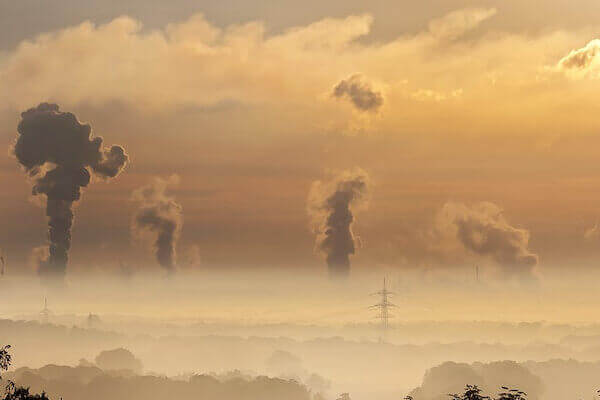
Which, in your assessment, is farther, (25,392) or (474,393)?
(474,393)

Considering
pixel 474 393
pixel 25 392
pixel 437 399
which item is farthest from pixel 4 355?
pixel 437 399

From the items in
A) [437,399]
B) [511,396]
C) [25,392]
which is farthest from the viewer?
[437,399]

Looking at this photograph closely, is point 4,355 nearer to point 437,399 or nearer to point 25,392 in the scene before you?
point 25,392

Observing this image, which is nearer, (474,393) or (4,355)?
(4,355)

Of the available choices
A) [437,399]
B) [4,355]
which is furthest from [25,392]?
[437,399]

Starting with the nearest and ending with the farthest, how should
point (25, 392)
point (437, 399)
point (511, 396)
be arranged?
1. point (25, 392)
2. point (511, 396)
3. point (437, 399)

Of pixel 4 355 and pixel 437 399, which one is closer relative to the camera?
pixel 4 355

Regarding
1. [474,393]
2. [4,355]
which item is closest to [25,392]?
[4,355]

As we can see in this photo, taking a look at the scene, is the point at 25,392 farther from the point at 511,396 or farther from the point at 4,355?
the point at 511,396
